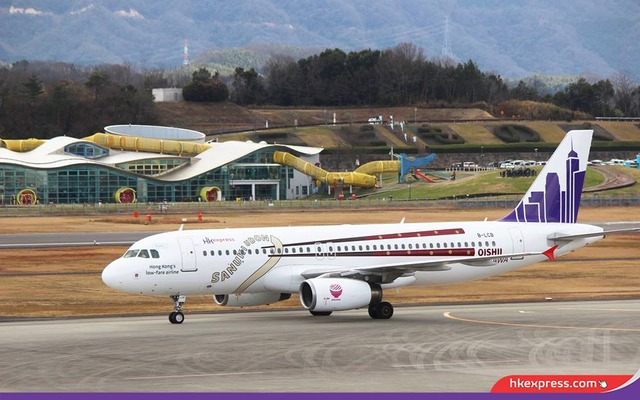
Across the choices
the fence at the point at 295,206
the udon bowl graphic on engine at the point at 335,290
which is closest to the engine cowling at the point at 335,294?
the udon bowl graphic on engine at the point at 335,290

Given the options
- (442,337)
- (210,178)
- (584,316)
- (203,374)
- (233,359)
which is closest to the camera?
(203,374)

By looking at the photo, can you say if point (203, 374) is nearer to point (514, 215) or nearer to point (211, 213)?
point (514, 215)

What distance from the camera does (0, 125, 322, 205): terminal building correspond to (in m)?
152

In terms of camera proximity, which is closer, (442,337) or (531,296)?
(442,337)

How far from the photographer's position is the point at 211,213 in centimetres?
12356

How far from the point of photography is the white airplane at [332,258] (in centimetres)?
4606

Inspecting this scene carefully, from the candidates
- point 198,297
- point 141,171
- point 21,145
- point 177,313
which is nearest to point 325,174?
point 141,171

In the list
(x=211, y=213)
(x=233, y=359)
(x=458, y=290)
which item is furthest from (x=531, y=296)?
(x=211, y=213)

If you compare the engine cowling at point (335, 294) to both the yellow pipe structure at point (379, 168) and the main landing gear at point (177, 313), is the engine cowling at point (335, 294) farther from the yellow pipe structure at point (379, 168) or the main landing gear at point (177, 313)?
the yellow pipe structure at point (379, 168)

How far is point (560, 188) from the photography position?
54.6m

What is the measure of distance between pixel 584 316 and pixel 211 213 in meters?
78.7

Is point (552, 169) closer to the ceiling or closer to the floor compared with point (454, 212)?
closer to the ceiling

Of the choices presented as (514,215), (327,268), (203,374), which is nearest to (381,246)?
(327,268)

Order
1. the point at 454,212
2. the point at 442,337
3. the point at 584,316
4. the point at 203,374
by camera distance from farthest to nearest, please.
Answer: the point at 454,212 → the point at 584,316 → the point at 442,337 → the point at 203,374
